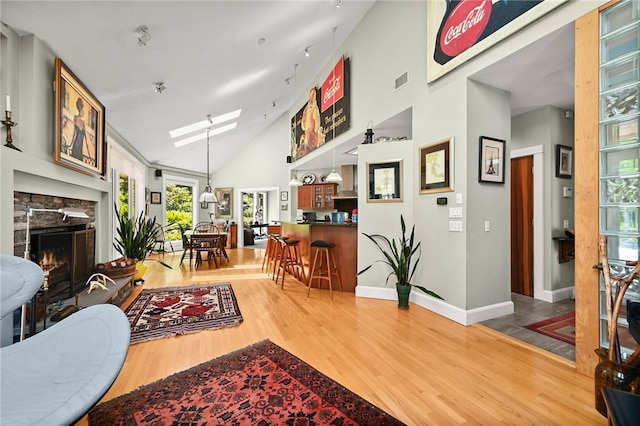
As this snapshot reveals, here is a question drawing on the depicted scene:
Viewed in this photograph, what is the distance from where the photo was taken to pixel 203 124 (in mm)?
5902

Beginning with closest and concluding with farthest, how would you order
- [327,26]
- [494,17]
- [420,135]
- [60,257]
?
[494,17] → [60,257] → [420,135] → [327,26]

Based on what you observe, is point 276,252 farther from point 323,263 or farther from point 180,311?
point 180,311

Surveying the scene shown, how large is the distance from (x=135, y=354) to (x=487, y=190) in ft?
12.2

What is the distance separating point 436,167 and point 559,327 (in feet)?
6.66

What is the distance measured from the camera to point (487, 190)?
294cm

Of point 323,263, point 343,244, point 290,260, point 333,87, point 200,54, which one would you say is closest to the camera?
point 200,54

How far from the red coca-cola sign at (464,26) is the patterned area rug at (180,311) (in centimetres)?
376

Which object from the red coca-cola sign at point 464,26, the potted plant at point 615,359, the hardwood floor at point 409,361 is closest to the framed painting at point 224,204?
the hardwood floor at point 409,361

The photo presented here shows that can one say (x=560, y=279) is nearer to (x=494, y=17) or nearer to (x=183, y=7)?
(x=494, y=17)

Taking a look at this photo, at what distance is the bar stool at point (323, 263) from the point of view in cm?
378

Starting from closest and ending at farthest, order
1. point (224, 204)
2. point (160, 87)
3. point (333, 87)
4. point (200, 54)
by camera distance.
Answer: point (200, 54) < point (160, 87) < point (333, 87) < point (224, 204)

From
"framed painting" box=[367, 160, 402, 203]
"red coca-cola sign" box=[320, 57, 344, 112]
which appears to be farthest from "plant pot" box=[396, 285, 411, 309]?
"red coca-cola sign" box=[320, 57, 344, 112]

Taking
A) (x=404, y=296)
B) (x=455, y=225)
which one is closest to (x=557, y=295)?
(x=455, y=225)

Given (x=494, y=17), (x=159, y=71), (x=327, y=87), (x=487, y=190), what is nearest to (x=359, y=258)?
(x=487, y=190)
